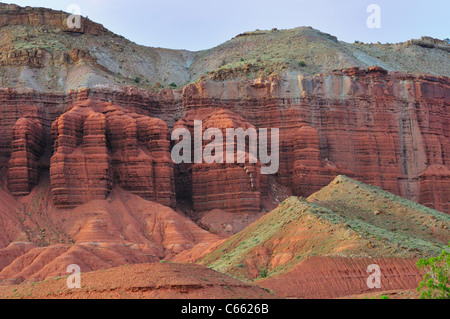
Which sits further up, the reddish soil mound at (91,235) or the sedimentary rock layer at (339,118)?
the sedimentary rock layer at (339,118)

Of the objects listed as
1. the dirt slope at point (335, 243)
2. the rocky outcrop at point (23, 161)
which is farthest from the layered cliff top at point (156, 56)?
the dirt slope at point (335, 243)

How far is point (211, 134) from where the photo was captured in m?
77.1

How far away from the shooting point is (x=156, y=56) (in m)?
107

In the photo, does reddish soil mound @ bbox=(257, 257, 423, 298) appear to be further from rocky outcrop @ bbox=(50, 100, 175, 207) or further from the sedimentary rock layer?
the sedimentary rock layer

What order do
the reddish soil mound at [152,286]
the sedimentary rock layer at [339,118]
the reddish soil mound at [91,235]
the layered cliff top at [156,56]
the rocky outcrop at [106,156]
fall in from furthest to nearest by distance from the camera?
1. the layered cliff top at [156,56]
2. the sedimentary rock layer at [339,118]
3. the rocky outcrop at [106,156]
4. the reddish soil mound at [91,235]
5. the reddish soil mound at [152,286]

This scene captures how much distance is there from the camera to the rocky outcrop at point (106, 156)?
226 ft

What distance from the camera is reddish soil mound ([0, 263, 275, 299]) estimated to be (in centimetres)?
3073

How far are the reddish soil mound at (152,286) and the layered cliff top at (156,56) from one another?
48.5 metres

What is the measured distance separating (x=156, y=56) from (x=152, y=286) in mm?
78983

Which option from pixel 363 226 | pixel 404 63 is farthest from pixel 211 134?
pixel 404 63

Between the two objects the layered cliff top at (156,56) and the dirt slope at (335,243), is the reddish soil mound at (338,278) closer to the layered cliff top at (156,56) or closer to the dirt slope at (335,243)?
the dirt slope at (335,243)

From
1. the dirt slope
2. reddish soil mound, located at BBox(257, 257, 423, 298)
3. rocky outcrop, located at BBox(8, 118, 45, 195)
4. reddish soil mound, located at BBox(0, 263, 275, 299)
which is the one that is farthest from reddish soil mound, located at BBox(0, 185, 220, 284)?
reddish soil mound, located at BBox(0, 263, 275, 299)

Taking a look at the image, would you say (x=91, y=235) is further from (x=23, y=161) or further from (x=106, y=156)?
(x=23, y=161)

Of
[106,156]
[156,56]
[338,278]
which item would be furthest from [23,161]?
[156,56]
